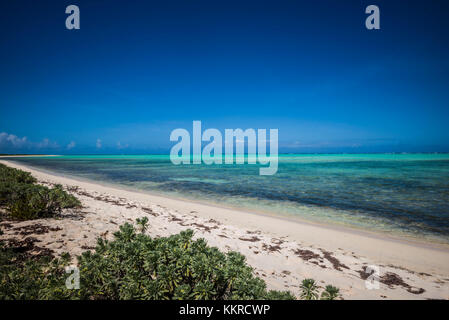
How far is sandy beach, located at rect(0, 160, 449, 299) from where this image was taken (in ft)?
16.3

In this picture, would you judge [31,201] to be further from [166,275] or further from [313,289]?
[313,289]

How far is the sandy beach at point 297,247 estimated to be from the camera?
496 centimetres

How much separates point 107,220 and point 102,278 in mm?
5767

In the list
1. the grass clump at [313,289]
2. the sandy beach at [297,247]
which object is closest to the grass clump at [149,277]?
the grass clump at [313,289]

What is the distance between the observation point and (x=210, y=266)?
9.65ft

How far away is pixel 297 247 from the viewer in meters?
6.93

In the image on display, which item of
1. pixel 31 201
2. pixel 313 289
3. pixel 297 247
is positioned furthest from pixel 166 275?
pixel 31 201

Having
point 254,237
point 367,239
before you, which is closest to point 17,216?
point 254,237

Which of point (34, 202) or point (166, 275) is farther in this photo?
point (34, 202)

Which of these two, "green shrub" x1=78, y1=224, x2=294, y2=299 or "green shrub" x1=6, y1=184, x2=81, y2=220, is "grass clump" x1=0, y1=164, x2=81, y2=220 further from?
"green shrub" x1=78, y1=224, x2=294, y2=299

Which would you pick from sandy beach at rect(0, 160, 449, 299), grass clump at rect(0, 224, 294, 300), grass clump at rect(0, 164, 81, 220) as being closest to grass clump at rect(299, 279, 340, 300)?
grass clump at rect(0, 224, 294, 300)

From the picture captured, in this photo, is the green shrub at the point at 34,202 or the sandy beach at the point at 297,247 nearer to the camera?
the sandy beach at the point at 297,247

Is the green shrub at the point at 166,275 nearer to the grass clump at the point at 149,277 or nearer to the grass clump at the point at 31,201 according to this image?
the grass clump at the point at 149,277
